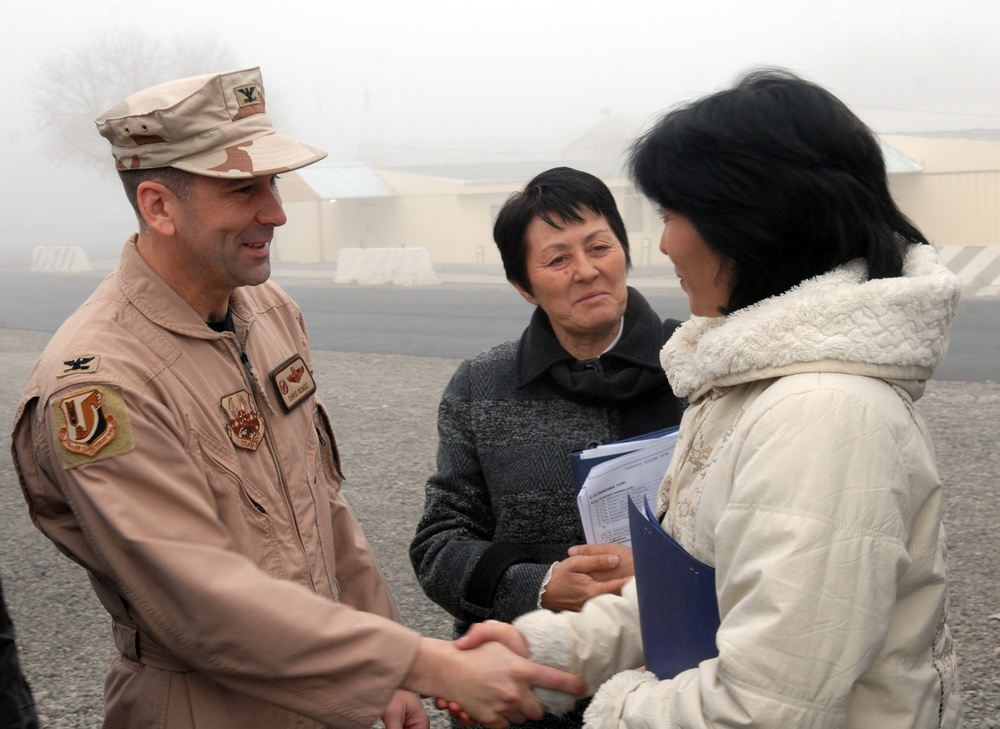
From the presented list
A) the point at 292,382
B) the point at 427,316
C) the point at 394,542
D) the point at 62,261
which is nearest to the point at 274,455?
the point at 292,382

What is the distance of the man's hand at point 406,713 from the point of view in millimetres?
2645

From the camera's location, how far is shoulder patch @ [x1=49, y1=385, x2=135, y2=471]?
1925 mm

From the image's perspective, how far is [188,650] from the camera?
1.99 m

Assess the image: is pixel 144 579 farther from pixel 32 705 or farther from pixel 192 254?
pixel 192 254

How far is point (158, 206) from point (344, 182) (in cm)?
3693

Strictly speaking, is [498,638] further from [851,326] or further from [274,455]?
[851,326]

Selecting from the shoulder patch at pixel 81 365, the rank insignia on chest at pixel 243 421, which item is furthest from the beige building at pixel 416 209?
the shoulder patch at pixel 81 365

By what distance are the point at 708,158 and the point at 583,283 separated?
115cm

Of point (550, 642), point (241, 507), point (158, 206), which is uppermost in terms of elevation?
point (158, 206)

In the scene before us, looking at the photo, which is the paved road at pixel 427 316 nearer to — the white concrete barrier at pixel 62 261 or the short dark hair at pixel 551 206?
the white concrete barrier at pixel 62 261

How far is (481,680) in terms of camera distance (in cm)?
218

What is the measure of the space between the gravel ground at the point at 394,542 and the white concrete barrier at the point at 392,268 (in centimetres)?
1459

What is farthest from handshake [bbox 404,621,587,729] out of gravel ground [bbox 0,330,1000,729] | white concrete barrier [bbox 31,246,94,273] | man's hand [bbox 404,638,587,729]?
white concrete barrier [bbox 31,246,94,273]

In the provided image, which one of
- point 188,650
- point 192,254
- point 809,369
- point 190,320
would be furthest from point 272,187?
point 809,369
